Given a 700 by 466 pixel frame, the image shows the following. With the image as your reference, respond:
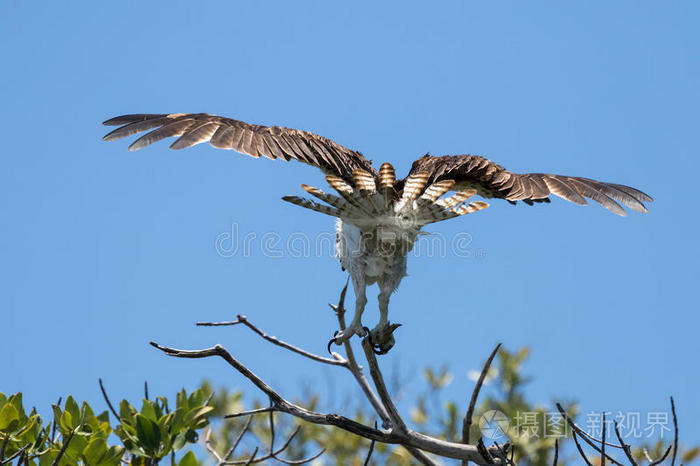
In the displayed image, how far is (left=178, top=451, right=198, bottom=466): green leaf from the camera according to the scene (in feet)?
13.2

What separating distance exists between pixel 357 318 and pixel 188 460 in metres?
1.33

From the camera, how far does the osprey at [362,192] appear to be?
4742 mm

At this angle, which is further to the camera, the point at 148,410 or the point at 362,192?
the point at 362,192

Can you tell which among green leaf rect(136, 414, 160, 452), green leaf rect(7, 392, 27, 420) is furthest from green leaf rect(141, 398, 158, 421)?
green leaf rect(7, 392, 27, 420)

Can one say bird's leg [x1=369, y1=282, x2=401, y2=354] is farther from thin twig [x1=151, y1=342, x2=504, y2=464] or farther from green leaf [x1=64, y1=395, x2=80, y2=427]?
green leaf [x1=64, y1=395, x2=80, y2=427]

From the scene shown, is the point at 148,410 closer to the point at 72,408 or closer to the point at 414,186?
the point at 72,408

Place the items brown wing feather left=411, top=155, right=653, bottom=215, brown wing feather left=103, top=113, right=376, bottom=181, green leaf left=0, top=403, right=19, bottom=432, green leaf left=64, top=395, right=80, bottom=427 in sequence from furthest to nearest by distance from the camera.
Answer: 1. brown wing feather left=411, top=155, right=653, bottom=215
2. brown wing feather left=103, top=113, right=376, bottom=181
3. green leaf left=64, top=395, right=80, bottom=427
4. green leaf left=0, top=403, right=19, bottom=432

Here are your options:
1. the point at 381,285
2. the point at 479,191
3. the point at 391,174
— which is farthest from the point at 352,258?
the point at 479,191

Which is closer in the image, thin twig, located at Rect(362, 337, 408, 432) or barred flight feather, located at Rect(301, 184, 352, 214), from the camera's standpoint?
thin twig, located at Rect(362, 337, 408, 432)

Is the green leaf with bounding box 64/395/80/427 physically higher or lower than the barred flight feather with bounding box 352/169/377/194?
lower

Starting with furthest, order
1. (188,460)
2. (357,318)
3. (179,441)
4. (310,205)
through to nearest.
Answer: (357,318) → (310,205) → (179,441) → (188,460)

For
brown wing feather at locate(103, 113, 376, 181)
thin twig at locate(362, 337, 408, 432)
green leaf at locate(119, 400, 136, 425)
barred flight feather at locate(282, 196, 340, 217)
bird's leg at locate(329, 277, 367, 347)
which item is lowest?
green leaf at locate(119, 400, 136, 425)

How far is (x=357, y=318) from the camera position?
16.2 ft

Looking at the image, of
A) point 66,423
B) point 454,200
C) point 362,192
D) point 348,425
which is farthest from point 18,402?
point 454,200
